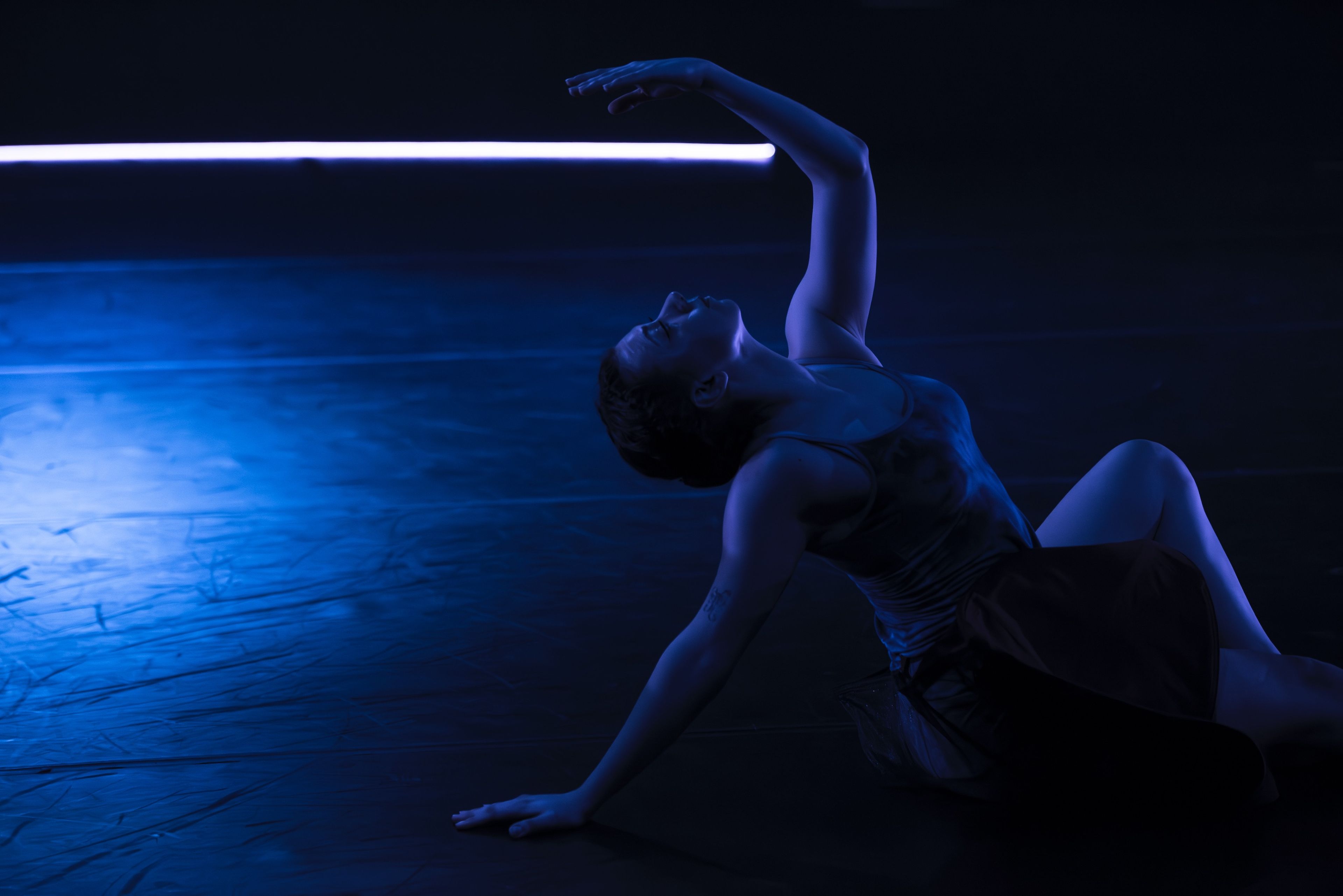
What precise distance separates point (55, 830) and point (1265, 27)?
506cm

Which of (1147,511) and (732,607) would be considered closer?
(732,607)

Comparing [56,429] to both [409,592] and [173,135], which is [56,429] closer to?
[409,592]

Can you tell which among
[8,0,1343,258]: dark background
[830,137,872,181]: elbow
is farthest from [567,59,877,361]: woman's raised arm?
[8,0,1343,258]: dark background

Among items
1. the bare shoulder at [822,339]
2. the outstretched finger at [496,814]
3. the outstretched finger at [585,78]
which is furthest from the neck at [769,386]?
the outstretched finger at [496,814]

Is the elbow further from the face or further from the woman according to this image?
the face

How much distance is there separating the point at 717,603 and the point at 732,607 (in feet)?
0.06

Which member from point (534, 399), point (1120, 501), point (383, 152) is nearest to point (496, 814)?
point (1120, 501)

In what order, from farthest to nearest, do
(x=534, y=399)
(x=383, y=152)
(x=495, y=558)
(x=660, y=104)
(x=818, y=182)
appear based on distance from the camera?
1. (x=660, y=104)
2. (x=383, y=152)
3. (x=534, y=399)
4. (x=495, y=558)
5. (x=818, y=182)

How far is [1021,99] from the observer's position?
4.26 m

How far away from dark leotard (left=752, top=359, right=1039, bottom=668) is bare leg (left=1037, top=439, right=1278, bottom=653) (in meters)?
0.13

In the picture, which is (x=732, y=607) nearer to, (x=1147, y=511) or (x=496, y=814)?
(x=496, y=814)

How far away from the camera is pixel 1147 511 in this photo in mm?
1268

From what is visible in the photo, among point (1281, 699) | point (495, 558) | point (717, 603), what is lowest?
point (495, 558)

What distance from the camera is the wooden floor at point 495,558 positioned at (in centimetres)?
106
